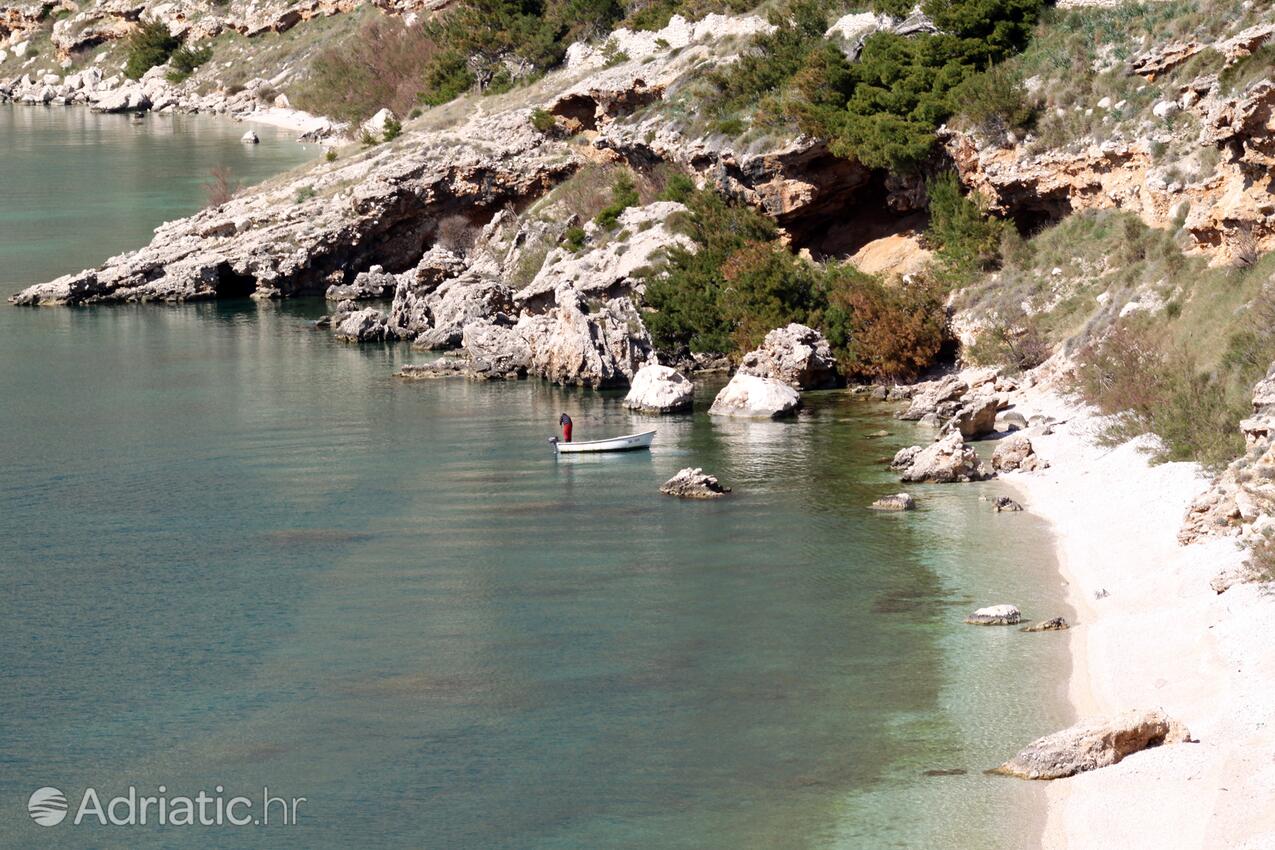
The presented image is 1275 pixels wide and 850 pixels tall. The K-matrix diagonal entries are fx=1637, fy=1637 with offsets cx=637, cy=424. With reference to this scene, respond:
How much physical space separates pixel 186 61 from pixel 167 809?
512 feet

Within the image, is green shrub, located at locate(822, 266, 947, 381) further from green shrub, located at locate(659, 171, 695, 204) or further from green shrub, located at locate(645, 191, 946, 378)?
green shrub, located at locate(659, 171, 695, 204)

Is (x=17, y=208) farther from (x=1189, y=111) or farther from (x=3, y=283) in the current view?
(x=1189, y=111)

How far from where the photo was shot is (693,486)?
4194 cm

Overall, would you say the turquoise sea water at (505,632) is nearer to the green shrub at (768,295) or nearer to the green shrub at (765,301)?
the green shrub at (765,301)

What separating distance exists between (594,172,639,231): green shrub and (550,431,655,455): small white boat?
21.8 metres

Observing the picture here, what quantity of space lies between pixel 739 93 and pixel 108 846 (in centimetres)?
4885

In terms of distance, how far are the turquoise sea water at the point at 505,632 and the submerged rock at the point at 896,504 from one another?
1.21 ft

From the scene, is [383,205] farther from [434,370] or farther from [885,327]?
[885,327]

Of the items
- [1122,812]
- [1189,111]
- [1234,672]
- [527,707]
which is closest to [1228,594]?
[1234,672]

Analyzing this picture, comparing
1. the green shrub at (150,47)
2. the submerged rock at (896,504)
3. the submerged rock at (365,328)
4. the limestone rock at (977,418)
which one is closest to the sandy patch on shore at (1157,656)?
the submerged rock at (896,504)

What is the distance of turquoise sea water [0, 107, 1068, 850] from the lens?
2478cm

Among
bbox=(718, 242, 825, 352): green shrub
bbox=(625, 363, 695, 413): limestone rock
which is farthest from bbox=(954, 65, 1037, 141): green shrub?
bbox=(625, 363, 695, 413): limestone rock

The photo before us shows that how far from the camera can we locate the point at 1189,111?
5012 centimetres

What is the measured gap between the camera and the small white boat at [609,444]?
47.0 meters
